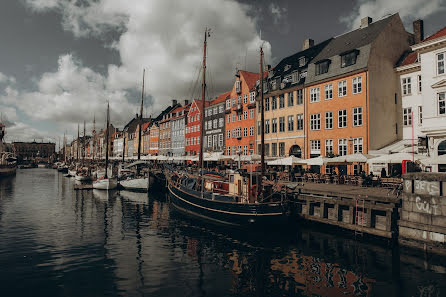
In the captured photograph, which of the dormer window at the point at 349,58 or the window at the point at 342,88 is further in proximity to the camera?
the window at the point at 342,88

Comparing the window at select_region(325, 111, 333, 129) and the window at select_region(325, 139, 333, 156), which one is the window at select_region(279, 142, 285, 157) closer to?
the window at select_region(325, 139, 333, 156)

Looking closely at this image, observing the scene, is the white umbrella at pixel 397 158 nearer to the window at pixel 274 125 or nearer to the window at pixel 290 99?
the window at pixel 290 99

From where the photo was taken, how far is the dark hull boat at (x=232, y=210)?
1964 cm

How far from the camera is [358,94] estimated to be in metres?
33.3

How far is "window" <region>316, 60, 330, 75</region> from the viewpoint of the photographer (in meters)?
37.5

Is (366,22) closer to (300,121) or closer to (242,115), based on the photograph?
(300,121)

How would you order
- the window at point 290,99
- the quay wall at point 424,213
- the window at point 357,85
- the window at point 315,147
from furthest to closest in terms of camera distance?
the window at point 290,99, the window at point 315,147, the window at point 357,85, the quay wall at point 424,213

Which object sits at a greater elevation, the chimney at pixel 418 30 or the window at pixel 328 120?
the chimney at pixel 418 30

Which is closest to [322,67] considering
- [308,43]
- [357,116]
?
[357,116]

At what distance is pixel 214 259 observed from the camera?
15188 mm


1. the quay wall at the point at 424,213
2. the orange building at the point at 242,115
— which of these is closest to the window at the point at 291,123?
the orange building at the point at 242,115

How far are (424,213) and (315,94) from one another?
25338 millimetres

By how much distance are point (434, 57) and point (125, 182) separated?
4085 cm

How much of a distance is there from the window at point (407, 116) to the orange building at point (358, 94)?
65cm
